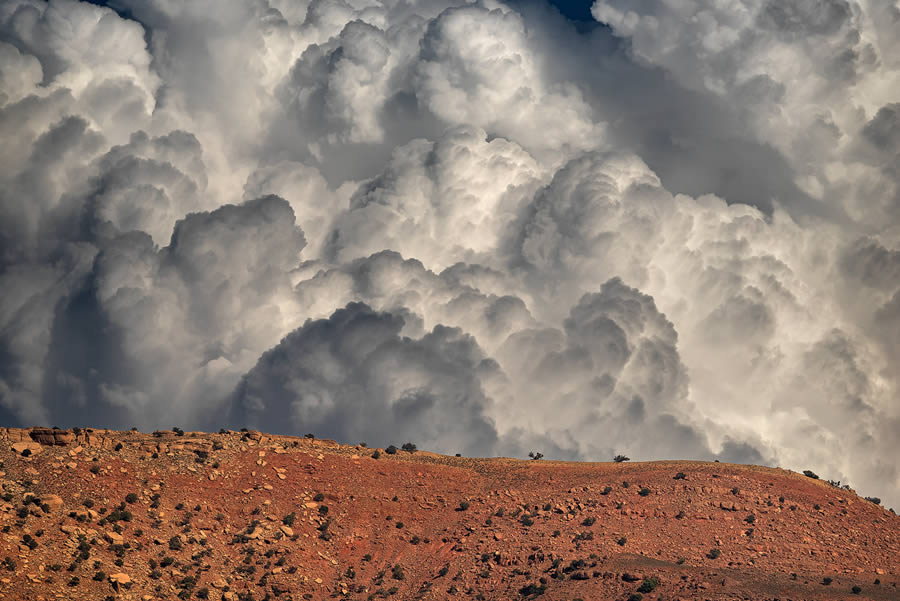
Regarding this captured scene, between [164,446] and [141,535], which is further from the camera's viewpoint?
[164,446]

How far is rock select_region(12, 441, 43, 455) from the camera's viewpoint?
462ft

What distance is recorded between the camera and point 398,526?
146 metres

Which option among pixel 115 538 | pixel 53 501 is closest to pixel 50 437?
pixel 53 501

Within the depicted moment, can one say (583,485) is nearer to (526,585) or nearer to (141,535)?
(526,585)

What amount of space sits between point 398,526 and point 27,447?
39.1 meters

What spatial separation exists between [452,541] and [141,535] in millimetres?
31772

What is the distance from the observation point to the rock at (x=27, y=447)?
141m

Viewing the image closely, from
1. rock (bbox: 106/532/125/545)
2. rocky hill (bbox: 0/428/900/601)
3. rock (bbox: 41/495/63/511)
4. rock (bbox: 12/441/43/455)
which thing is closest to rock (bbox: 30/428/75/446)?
rocky hill (bbox: 0/428/900/601)

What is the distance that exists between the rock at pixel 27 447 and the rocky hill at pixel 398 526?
0.31 m

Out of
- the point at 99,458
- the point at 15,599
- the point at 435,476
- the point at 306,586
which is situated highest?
the point at 435,476

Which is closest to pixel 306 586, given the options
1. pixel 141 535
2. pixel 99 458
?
pixel 141 535

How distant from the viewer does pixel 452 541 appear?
143500 mm

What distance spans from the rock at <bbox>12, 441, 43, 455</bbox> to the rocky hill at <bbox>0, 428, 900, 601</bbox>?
307 millimetres

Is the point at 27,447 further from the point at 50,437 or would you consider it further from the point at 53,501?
the point at 53,501
